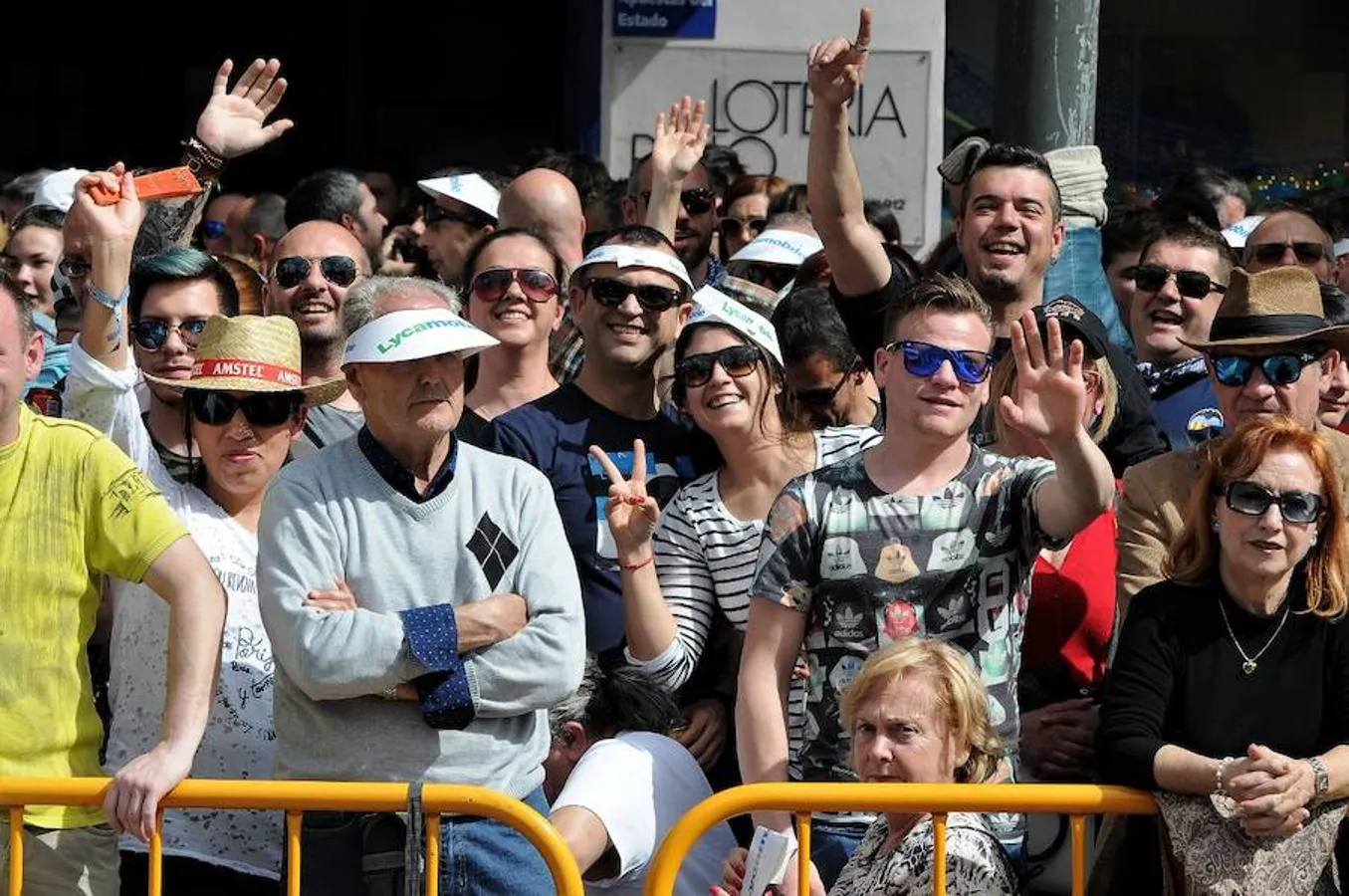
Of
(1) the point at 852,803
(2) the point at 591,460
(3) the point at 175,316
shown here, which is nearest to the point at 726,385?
(2) the point at 591,460

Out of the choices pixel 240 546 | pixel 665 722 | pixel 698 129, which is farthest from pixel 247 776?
pixel 698 129

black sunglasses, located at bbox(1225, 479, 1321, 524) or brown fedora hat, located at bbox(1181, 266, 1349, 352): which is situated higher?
brown fedora hat, located at bbox(1181, 266, 1349, 352)

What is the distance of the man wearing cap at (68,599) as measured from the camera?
4711mm

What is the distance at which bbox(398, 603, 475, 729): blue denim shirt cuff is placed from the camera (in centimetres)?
474

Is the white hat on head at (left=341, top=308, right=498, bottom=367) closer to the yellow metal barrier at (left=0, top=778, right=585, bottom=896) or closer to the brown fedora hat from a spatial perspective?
the yellow metal barrier at (left=0, top=778, right=585, bottom=896)

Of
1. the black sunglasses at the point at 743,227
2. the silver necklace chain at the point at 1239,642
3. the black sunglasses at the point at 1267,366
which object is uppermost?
the black sunglasses at the point at 743,227

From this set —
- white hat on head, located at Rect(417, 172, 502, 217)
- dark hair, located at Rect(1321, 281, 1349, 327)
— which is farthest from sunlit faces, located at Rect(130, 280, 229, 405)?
dark hair, located at Rect(1321, 281, 1349, 327)

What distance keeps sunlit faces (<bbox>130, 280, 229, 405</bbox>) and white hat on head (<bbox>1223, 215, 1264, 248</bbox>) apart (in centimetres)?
396

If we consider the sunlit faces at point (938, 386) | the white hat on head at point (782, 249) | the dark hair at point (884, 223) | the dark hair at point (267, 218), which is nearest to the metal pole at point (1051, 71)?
the white hat on head at point (782, 249)

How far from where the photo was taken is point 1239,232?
8484 millimetres

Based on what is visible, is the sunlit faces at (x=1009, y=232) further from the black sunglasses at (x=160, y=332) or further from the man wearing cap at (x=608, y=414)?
the black sunglasses at (x=160, y=332)

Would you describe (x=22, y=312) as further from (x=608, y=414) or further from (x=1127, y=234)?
(x=1127, y=234)

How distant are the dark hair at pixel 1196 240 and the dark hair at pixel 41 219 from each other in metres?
3.91

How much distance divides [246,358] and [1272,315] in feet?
8.23
